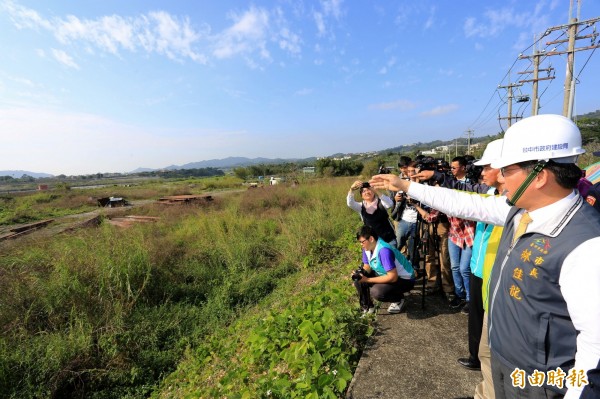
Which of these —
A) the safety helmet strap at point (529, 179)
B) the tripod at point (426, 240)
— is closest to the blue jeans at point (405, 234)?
the tripod at point (426, 240)

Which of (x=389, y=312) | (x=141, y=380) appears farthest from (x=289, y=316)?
(x=141, y=380)

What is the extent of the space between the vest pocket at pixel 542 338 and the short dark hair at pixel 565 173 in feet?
1.65

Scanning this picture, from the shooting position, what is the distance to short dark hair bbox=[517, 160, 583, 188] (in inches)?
42.3

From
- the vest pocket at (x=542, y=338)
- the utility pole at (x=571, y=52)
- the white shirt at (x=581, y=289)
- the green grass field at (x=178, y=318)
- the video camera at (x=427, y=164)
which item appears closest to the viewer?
the white shirt at (x=581, y=289)

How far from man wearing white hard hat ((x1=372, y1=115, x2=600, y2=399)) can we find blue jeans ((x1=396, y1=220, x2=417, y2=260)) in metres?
3.18

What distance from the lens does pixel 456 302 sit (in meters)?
3.45

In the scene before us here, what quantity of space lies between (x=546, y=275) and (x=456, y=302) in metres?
2.80

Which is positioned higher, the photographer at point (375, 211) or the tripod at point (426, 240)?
the photographer at point (375, 211)

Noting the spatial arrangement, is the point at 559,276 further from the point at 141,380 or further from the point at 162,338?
the point at 162,338

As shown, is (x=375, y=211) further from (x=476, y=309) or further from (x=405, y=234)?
(x=476, y=309)

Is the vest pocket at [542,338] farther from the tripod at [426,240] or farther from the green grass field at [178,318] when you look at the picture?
the tripod at [426,240]

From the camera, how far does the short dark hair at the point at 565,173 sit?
1.07 meters

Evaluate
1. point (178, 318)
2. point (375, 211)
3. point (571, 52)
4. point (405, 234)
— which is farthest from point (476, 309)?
point (571, 52)

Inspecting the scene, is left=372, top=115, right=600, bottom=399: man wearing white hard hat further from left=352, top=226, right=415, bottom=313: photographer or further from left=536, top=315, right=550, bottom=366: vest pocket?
left=352, top=226, right=415, bottom=313: photographer
